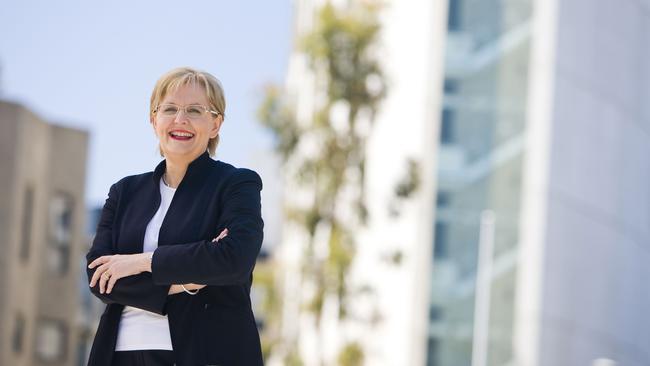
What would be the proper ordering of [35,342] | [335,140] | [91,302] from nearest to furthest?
[335,140]
[35,342]
[91,302]

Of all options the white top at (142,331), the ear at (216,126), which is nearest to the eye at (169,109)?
the ear at (216,126)

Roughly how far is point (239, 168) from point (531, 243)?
3064 cm

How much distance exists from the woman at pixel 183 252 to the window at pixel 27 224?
37.6 m

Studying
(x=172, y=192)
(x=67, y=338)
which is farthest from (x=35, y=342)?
(x=172, y=192)

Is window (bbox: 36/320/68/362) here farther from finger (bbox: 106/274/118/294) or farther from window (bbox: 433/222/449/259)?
finger (bbox: 106/274/118/294)

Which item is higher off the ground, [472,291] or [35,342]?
[472,291]

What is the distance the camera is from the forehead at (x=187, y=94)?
4.17 m

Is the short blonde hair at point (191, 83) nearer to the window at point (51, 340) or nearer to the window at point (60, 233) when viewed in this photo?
the window at point (51, 340)

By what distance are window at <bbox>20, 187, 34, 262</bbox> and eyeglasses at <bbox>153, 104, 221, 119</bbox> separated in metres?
37.7

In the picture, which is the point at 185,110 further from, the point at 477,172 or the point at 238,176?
the point at 477,172

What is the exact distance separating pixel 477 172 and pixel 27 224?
1411 centimetres

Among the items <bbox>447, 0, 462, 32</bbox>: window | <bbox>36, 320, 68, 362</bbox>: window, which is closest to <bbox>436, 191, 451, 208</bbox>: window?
<bbox>447, 0, 462, 32</bbox>: window

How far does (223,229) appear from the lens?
4.14m

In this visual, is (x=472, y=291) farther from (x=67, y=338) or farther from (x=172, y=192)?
(x=172, y=192)
